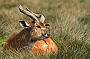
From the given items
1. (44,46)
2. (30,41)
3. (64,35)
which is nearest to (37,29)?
(30,41)

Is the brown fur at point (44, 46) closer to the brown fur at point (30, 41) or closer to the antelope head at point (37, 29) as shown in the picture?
the brown fur at point (30, 41)

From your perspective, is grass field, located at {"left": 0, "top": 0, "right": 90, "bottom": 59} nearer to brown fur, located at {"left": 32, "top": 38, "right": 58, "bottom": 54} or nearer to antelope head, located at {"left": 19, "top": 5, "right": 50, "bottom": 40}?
brown fur, located at {"left": 32, "top": 38, "right": 58, "bottom": 54}

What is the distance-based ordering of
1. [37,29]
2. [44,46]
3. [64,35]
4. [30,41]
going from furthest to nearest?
[64,35]
[44,46]
[30,41]
[37,29]

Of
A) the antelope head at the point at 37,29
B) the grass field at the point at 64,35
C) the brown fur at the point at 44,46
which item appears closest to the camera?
the grass field at the point at 64,35

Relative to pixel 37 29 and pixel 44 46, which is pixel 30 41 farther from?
pixel 44 46

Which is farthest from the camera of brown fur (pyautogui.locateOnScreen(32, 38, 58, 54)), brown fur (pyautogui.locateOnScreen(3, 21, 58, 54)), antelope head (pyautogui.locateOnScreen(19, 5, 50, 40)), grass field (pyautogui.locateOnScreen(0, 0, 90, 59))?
brown fur (pyautogui.locateOnScreen(32, 38, 58, 54))

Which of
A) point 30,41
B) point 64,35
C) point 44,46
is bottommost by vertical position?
point 64,35

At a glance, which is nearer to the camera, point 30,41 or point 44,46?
point 30,41

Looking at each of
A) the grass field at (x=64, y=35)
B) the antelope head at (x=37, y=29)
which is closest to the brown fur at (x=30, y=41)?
the antelope head at (x=37, y=29)

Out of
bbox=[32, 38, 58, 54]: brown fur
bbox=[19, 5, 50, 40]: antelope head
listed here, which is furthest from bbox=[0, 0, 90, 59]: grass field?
bbox=[19, 5, 50, 40]: antelope head

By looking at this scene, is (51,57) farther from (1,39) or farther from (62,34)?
(1,39)

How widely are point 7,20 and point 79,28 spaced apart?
397 cm

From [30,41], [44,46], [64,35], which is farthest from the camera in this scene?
[64,35]

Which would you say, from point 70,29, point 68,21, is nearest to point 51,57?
point 70,29
